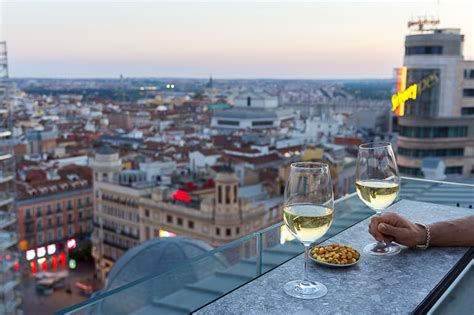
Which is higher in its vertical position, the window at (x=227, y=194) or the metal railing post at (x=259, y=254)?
the metal railing post at (x=259, y=254)

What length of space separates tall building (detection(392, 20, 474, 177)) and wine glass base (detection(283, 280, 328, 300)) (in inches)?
581

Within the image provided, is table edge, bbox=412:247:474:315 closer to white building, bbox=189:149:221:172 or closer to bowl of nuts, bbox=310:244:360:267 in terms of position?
bowl of nuts, bbox=310:244:360:267

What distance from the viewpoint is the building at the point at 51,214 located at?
18703 mm

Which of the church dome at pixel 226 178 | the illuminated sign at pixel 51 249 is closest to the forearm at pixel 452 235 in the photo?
the church dome at pixel 226 178

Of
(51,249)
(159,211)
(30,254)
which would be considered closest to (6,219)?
(159,211)

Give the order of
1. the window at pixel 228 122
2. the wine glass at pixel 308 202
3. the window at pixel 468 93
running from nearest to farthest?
the wine glass at pixel 308 202
the window at pixel 468 93
the window at pixel 228 122

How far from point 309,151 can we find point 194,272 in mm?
21337

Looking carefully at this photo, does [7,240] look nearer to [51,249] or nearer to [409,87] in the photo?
[51,249]

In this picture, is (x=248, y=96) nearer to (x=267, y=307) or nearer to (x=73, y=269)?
(x=73, y=269)

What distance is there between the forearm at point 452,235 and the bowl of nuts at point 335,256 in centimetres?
18

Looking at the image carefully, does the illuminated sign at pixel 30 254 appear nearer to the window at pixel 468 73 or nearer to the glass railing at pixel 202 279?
the window at pixel 468 73

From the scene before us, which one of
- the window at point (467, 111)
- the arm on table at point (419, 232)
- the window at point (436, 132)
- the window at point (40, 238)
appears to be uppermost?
the arm on table at point (419, 232)

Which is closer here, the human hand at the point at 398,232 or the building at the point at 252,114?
the human hand at the point at 398,232

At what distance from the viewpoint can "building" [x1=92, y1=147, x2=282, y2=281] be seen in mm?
14523
